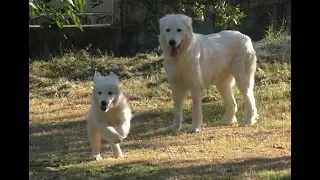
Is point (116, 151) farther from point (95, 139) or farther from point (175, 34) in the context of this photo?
point (175, 34)

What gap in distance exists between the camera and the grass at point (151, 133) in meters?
5.45

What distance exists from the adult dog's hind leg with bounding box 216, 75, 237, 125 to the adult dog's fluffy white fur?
2.92m

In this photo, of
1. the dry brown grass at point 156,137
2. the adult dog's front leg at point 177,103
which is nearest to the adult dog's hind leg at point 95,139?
the dry brown grass at point 156,137

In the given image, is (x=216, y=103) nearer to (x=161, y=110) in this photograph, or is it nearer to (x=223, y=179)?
(x=161, y=110)

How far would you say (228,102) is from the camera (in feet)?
29.0

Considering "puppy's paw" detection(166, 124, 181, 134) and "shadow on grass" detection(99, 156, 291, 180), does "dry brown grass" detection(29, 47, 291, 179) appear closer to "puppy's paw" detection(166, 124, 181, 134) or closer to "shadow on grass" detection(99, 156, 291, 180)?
"shadow on grass" detection(99, 156, 291, 180)

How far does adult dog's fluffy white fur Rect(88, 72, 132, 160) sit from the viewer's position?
5824mm

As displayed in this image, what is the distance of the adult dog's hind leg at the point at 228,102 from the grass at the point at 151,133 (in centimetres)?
27

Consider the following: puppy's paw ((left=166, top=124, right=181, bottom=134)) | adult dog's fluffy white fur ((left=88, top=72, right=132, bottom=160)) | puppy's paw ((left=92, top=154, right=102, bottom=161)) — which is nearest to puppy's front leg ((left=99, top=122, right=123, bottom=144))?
adult dog's fluffy white fur ((left=88, top=72, right=132, bottom=160))

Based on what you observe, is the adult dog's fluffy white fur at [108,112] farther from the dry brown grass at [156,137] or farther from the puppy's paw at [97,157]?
the dry brown grass at [156,137]

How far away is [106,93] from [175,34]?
6.76 feet

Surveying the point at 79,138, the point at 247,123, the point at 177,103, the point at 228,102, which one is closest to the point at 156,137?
the point at 177,103
